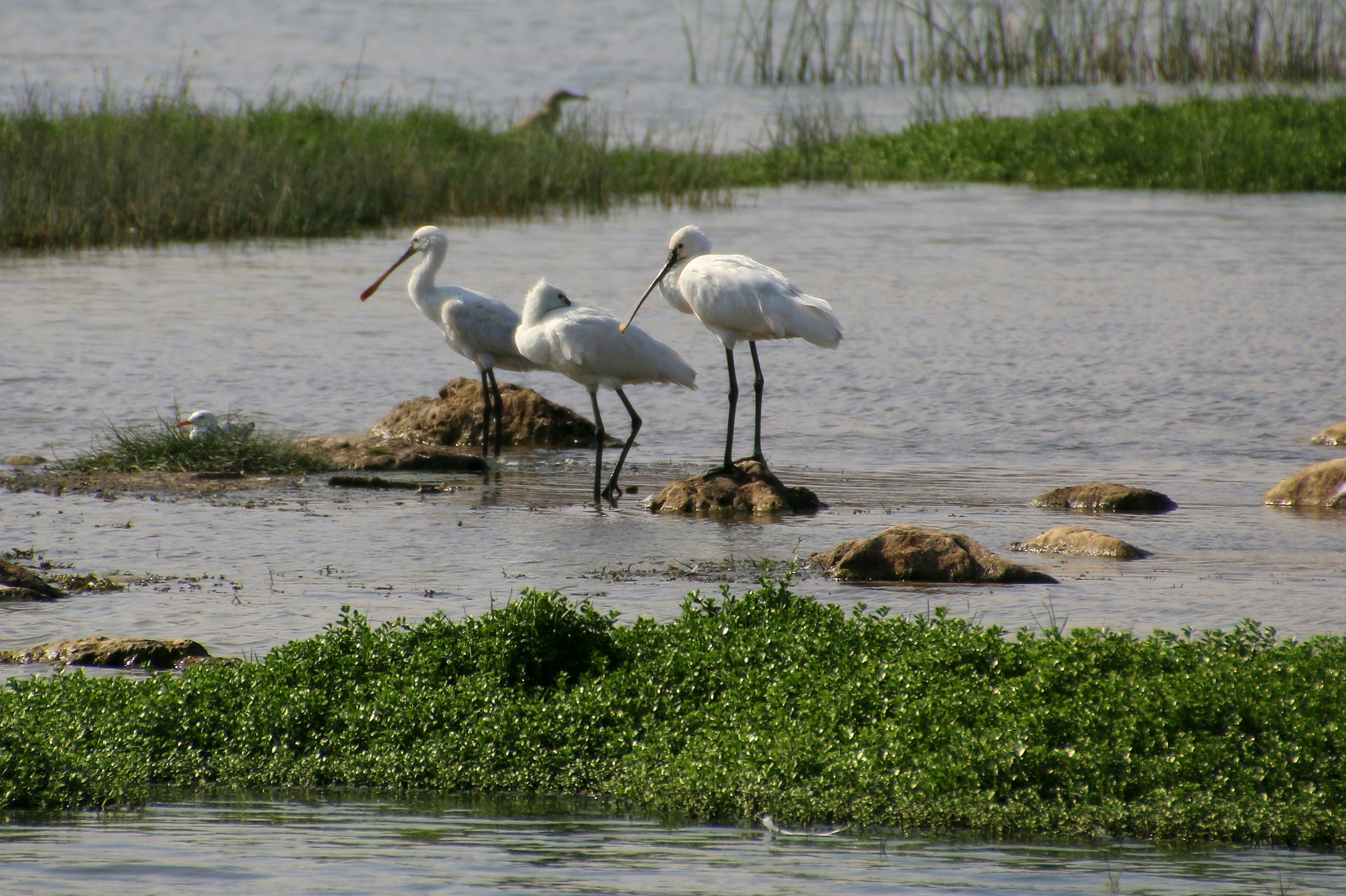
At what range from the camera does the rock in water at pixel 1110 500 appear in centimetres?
991

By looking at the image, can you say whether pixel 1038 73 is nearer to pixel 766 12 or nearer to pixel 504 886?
pixel 766 12

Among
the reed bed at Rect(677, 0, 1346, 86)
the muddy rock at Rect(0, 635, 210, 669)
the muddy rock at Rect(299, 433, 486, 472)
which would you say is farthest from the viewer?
the reed bed at Rect(677, 0, 1346, 86)

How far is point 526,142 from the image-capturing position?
28.4 m

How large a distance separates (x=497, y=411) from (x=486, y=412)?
8 centimetres

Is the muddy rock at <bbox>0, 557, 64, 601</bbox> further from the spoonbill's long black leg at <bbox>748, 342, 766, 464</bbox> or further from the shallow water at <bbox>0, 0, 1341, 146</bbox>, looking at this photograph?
the shallow water at <bbox>0, 0, 1341, 146</bbox>

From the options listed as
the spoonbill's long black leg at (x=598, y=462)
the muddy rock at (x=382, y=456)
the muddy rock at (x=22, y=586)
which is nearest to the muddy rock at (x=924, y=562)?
the spoonbill's long black leg at (x=598, y=462)

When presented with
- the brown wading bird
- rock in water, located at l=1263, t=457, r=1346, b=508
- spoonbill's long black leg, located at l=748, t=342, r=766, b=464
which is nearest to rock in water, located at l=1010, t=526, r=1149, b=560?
rock in water, located at l=1263, t=457, r=1346, b=508

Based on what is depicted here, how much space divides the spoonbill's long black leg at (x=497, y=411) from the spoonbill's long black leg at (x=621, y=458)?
2.91 feet

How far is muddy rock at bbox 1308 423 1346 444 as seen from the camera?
12.5 m

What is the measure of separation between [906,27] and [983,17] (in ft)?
5.38

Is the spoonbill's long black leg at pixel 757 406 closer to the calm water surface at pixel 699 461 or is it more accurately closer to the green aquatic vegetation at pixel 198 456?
the calm water surface at pixel 699 461

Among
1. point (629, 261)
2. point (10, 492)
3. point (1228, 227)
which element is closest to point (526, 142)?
point (629, 261)

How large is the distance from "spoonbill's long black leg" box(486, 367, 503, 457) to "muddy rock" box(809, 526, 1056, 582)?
3785mm

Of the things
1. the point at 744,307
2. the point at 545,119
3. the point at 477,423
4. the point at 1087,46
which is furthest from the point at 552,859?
the point at 1087,46
